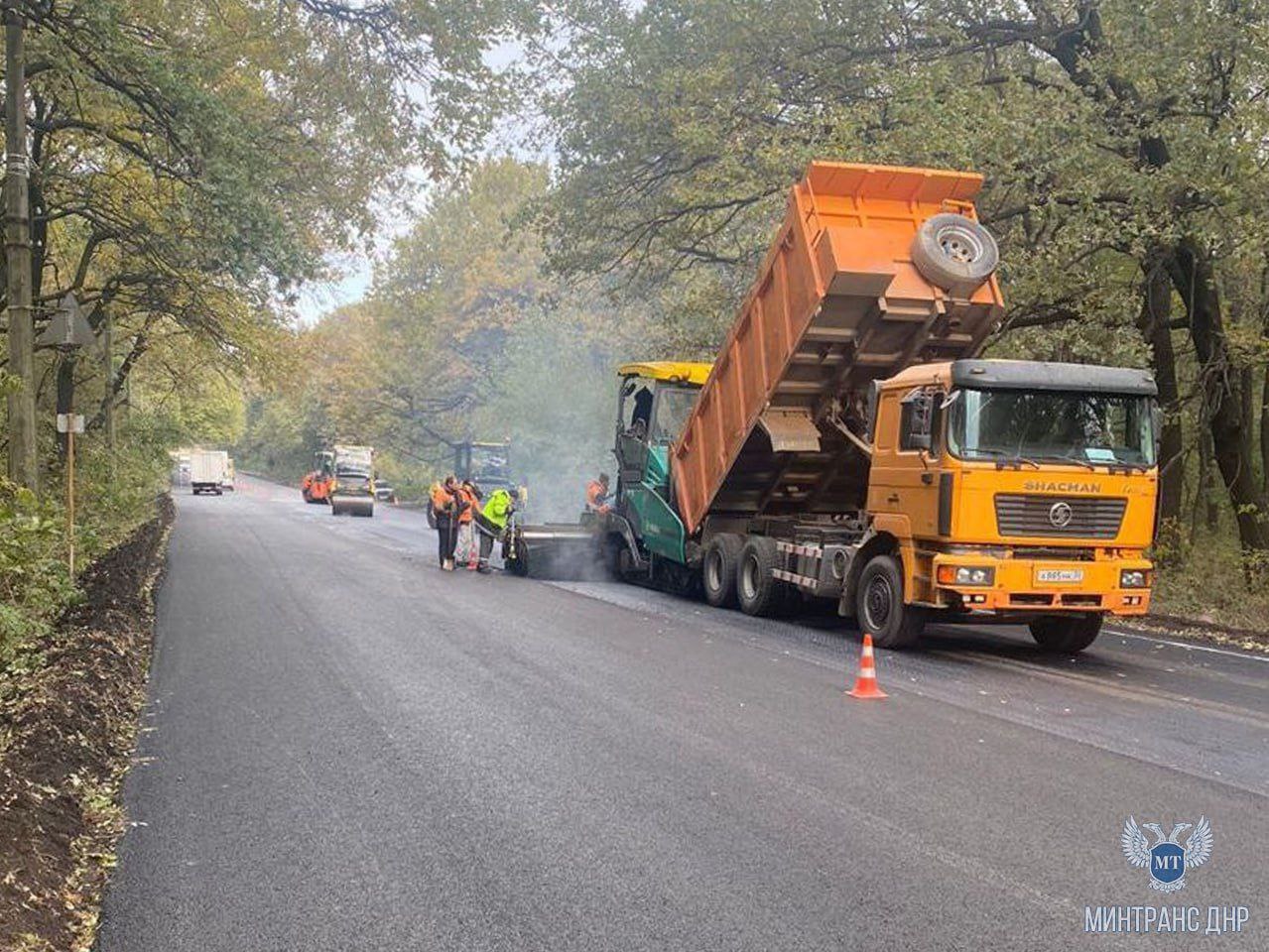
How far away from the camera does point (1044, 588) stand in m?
9.80

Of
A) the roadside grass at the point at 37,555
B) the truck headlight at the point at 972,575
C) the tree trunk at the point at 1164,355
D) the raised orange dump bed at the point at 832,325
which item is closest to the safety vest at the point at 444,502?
the roadside grass at the point at 37,555

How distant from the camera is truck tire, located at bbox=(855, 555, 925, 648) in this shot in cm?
1055

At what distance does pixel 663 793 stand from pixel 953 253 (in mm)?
7644

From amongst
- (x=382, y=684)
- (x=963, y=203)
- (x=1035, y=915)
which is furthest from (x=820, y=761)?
(x=963, y=203)

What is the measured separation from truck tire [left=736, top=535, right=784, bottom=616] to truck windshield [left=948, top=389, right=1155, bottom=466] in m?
3.71

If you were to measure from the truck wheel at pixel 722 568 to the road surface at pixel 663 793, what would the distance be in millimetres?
3118

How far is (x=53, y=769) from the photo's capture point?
555 cm

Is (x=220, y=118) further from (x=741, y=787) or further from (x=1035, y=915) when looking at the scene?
(x=1035, y=915)

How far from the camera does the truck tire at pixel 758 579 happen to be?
1321 cm

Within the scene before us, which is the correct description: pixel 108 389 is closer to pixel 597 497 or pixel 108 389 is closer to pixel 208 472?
pixel 597 497

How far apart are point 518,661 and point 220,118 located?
717cm

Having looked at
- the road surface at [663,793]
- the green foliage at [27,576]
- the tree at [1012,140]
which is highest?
the tree at [1012,140]

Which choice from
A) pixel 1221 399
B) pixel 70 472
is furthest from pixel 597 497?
pixel 1221 399

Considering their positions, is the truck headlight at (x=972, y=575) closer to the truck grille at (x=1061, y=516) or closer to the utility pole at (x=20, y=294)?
the truck grille at (x=1061, y=516)
